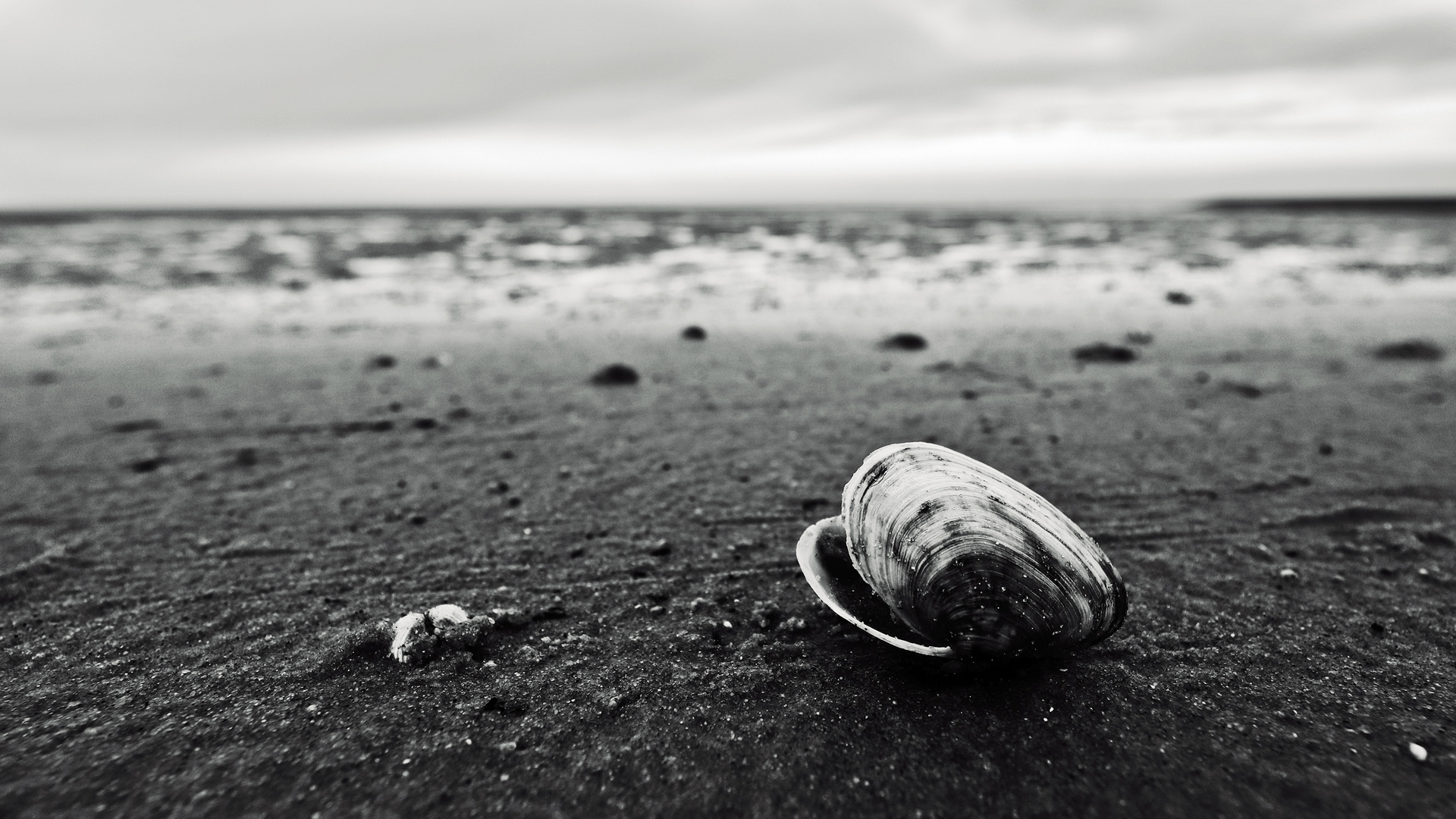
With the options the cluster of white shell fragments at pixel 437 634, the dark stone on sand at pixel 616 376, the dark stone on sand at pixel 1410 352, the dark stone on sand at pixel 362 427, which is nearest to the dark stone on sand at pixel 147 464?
the dark stone on sand at pixel 362 427

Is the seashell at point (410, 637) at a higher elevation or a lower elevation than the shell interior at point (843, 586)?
lower

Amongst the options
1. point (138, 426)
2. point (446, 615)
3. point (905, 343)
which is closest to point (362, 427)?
point (138, 426)

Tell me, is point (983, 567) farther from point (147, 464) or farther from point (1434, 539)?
point (147, 464)

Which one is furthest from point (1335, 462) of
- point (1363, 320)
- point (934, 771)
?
point (1363, 320)

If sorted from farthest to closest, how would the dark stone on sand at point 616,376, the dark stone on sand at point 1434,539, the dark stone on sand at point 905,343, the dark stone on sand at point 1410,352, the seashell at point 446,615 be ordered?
the dark stone on sand at point 905,343, the dark stone on sand at point 1410,352, the dark stone on sand at point 616,376, the dark stone on sand at point 1434,539, the seashell at point 446,615

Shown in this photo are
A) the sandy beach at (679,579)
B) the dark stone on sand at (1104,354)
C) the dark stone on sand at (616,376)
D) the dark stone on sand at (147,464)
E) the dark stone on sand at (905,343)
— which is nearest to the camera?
the sandy beach at (679,579)

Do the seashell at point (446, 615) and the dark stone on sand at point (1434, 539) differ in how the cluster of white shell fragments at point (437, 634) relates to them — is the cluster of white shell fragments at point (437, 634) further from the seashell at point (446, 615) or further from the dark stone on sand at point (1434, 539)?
the dark stone on sand at point (1434, 539)
